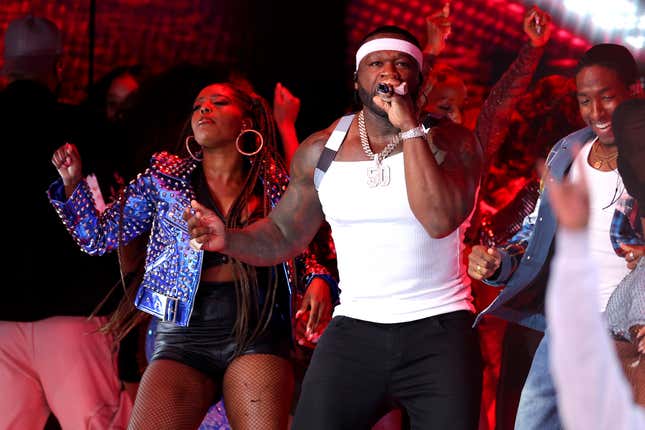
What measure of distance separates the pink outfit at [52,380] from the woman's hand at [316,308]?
1.14m

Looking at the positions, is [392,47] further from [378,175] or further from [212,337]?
[212,337]

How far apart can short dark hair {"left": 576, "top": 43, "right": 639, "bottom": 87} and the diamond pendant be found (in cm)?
90

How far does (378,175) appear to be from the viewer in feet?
11.8

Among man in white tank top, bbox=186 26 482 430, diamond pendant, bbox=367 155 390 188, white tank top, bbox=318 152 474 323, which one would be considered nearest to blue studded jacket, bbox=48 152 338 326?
man in white tank top, bbox=186 26 482 430

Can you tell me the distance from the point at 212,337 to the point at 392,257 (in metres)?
1.04

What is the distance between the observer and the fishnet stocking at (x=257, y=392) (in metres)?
4.07

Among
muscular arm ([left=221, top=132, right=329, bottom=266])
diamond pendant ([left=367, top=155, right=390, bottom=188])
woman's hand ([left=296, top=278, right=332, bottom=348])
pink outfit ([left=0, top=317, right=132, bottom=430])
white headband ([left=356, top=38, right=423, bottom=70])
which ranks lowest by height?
pink outfit ([left=0, top=317, right=132, bottom=430])

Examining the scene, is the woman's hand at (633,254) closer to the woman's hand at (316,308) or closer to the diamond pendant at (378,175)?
the diamond pendant at (378,175)

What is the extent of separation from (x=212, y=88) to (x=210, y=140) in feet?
0.92

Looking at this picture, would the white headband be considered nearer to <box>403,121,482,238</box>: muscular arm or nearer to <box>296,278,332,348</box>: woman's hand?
<box>403,121,482,238</box>: muscular arm

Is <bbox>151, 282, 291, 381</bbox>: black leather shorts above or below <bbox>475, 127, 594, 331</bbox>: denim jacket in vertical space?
below

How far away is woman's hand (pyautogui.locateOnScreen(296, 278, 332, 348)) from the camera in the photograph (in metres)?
4.16

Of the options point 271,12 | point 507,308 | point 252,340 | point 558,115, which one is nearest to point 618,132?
point 507,308

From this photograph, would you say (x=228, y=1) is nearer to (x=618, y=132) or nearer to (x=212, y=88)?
(x=212, y=88)
